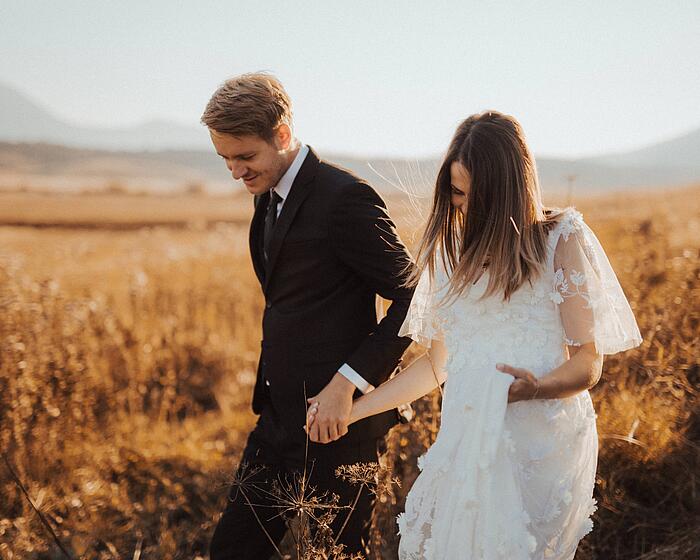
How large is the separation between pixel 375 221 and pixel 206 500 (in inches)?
104

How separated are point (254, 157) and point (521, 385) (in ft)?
4.13

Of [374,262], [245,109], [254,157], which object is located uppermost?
[245,109]

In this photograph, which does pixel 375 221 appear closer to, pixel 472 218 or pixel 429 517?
pixel 472 218

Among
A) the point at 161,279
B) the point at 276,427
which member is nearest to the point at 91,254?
the point at 161,279

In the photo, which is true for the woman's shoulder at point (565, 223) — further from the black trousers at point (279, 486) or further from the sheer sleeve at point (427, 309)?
the black trousers at point (279, 486)

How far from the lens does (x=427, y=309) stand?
210cm

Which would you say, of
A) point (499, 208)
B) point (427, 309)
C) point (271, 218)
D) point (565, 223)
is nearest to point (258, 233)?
point (271, 218)

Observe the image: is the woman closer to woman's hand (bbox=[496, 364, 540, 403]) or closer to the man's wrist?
woman's hand (bbox=[496, 364, 540, 403])

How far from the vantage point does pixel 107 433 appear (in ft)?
16.5

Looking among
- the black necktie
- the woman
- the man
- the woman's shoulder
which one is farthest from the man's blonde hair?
the woman's shoulder

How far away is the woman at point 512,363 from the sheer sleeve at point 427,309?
7 centimetres

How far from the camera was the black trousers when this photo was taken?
244 cm

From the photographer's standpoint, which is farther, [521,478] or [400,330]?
[400,330]

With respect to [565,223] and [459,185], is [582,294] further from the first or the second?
[459,185]
